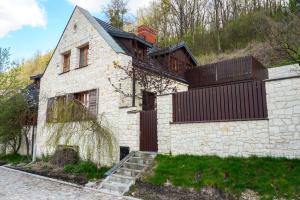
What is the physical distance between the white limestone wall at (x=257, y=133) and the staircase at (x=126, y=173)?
998 mm

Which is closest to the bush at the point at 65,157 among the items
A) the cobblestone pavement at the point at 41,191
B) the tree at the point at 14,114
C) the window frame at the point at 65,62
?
the cobblestone pavement at the point at 41,191

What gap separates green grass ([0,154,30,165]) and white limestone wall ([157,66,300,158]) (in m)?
9.80

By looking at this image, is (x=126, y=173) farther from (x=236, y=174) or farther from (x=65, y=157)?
(x=65, y=157)

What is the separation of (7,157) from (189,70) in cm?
1296

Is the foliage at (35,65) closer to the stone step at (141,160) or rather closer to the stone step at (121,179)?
the stone step at (141,160)

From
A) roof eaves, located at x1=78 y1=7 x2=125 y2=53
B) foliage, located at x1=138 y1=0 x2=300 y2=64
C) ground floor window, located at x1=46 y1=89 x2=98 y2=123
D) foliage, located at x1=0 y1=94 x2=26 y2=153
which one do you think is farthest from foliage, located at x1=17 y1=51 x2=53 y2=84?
ground floor window, located at x1=46 y1=89 x2=98 y2=123

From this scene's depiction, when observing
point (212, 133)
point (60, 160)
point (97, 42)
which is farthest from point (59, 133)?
point (212, 133)

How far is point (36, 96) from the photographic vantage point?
1662 cm

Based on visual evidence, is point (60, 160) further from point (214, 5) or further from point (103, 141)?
point (214, 5)

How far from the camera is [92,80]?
11789mm

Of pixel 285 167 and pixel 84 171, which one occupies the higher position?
pixel 285 167

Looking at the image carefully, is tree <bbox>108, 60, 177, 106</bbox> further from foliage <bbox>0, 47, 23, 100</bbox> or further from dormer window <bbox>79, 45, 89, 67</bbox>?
foliage <bbox>0, 47, 23, 100</bbox>

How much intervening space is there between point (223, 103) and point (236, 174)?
223cm

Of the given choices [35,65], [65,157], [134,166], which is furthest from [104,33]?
[35,65]
